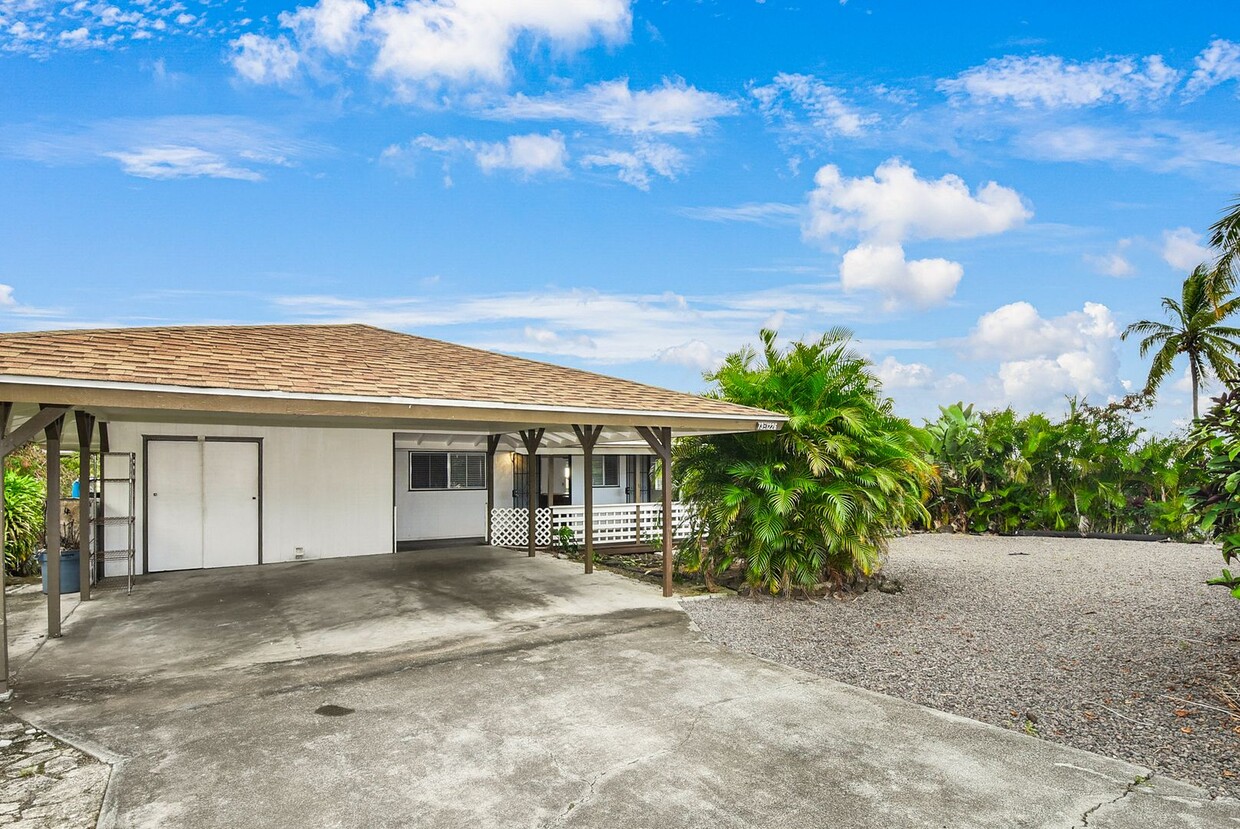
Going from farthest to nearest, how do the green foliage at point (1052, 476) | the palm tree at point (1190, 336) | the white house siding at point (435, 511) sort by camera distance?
1. the palm tree at point (1190, 336)
2. the green foliage at point (1052, 476)
3. the white house siding at point (435, 511)

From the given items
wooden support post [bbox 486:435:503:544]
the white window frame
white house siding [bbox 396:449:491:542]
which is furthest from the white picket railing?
the white window frame

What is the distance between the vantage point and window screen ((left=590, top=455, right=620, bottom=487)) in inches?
655

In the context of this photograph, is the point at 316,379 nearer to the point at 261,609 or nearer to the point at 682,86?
the point at 261,609

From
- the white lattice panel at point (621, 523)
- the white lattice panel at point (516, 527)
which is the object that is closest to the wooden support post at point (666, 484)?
the white lattice panel at point (621, 523)

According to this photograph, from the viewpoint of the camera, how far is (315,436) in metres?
12.3

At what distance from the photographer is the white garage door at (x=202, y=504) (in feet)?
36.3

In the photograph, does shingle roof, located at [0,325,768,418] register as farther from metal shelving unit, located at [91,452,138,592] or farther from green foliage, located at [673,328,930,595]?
metal shelving unit, located at [91,452,138,592]

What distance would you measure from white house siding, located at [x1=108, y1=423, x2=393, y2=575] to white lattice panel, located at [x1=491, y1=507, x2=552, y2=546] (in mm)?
2276

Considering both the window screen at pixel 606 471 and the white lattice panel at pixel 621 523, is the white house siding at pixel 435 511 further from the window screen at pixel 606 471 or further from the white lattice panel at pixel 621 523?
the window screen at pixel 606 471

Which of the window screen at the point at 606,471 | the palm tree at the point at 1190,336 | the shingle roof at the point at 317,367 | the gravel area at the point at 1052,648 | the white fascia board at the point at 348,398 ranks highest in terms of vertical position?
the palm tree at the point at 1190,336

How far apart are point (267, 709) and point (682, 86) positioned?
15.0 meters

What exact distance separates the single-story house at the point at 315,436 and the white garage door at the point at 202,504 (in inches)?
0.8

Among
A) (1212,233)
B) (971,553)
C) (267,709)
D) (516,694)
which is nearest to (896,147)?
(1212,233)

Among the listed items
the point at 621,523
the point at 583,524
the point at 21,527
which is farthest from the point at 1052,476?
the point at 21,527
